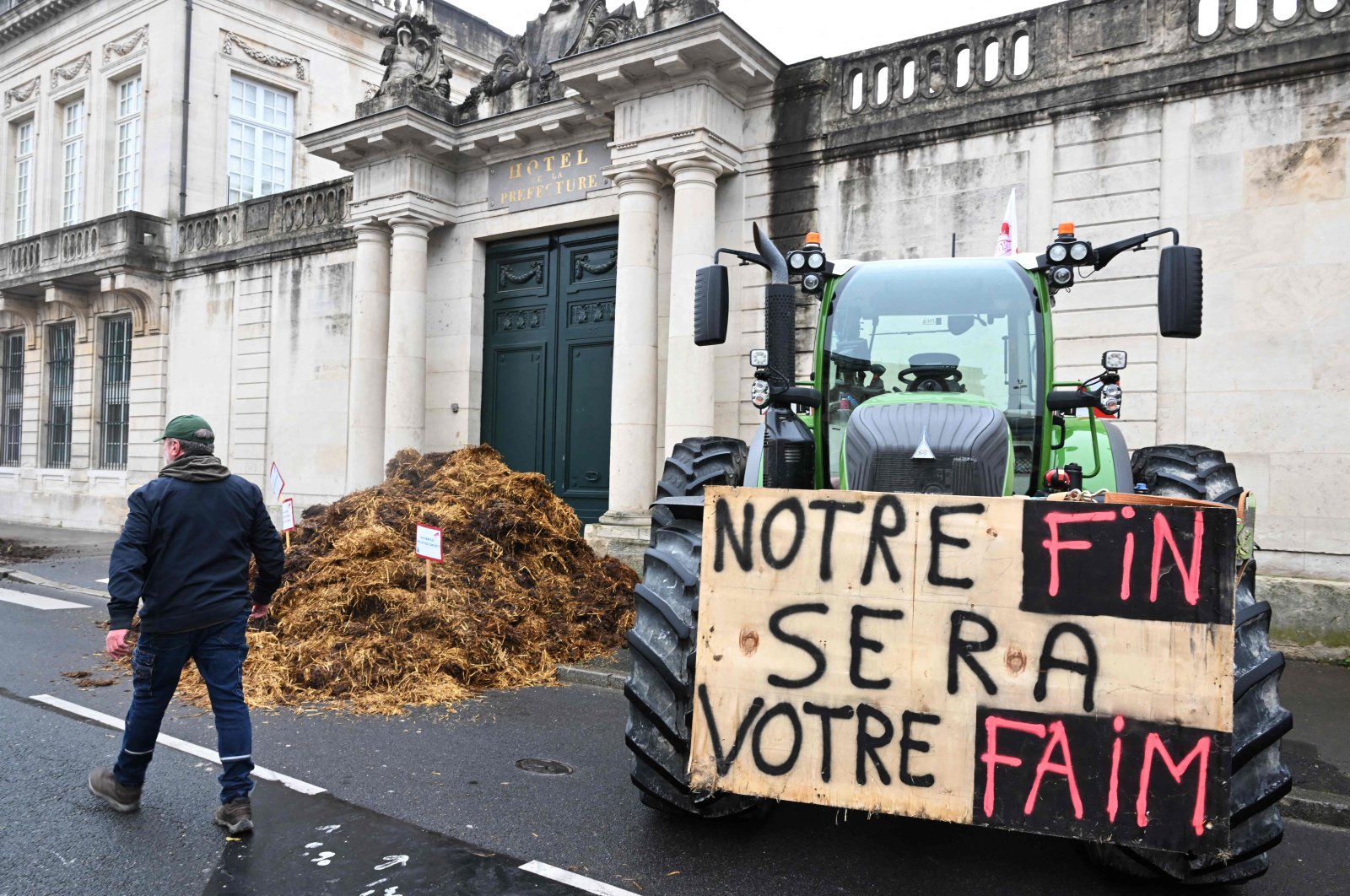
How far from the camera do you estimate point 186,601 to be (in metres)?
4.40

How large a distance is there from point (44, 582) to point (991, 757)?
1388 centimetres

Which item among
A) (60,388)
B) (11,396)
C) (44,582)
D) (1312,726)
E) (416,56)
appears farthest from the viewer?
(11,396)

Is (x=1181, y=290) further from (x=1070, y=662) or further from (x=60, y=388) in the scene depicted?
(x=60, y=388)

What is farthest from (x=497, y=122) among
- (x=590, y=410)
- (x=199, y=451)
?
(x=199, y=451)

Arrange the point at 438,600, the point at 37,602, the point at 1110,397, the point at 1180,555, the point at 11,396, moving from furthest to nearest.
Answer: the point at 11,396, the point at 37,602, the point at 438,600, the point at 1110,397, the point at 1180,555

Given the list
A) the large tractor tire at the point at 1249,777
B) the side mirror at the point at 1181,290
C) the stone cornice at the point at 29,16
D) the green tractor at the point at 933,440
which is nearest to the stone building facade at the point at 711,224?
the green tractor at the point at 933,440

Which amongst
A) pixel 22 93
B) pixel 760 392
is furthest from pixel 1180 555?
pixel 22 93

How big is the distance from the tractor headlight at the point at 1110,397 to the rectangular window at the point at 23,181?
29.3 metres

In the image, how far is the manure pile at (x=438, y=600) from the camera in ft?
23.1

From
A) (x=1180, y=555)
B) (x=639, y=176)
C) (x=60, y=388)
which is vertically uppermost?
(x=639, y=176)

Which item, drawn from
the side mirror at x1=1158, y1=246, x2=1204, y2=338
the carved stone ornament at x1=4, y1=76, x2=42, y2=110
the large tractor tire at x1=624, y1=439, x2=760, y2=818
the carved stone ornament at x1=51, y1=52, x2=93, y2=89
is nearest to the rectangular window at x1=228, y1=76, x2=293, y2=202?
the carved stone ornament at x1=51, y1=52, x2=93, y2=89

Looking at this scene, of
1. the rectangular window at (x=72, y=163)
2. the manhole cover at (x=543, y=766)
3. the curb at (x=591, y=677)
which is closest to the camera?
the manhole cover at (x=543, y=766)

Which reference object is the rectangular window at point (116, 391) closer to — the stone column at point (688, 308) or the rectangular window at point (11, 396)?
the rectangular window at point (11, 396)

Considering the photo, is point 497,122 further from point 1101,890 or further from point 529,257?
point 1101,890
